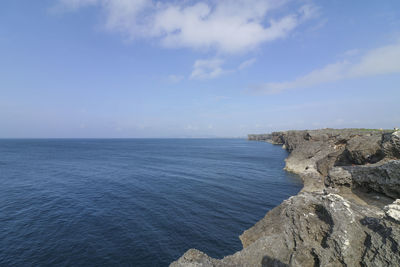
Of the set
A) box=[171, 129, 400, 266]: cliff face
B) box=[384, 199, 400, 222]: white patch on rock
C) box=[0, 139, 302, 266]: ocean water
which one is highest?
box=[384, 199, 400, 222]: white patch on rock

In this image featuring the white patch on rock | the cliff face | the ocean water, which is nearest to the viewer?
the white patch on rock

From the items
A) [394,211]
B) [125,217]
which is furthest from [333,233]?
[125,217]

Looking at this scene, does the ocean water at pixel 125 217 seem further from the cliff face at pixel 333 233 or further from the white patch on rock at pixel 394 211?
the white patch on rock at pixel 394 211

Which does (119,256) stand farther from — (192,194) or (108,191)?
(108,191)

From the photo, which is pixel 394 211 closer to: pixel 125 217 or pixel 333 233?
pixel 333 233

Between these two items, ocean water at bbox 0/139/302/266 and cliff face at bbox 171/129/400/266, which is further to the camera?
ocean water at bbox 0/139/302/266

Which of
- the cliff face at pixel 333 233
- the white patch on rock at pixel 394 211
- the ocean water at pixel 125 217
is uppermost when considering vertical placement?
the white patch on rock at pixel 394 211

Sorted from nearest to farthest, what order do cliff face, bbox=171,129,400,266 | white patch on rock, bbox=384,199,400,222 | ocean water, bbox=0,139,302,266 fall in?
white patch on rock, bbox=384,199,400,222 → cliff face, bbox=171,129,400,266 → ocean water, bbox=0,139,302,266

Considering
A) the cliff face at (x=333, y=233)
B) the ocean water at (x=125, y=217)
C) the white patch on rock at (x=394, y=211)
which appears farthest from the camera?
the ocean water at (x=125, y=217)

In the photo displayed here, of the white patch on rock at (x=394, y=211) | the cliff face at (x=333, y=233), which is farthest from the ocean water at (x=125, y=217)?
the white patch on rock at (x=394, y=211)

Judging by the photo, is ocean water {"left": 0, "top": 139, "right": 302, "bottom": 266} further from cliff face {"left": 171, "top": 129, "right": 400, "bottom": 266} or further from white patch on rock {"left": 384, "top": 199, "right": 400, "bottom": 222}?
white patch on rock {"left": 384, "top": 199, "right": 400, "bottom": 222}

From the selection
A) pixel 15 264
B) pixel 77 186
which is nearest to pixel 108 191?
pixel 77 186

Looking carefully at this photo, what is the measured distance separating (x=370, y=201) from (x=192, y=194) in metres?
23.9

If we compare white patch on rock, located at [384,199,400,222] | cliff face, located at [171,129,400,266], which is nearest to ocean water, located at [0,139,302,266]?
cliff face, located at [171,129,400,266]
